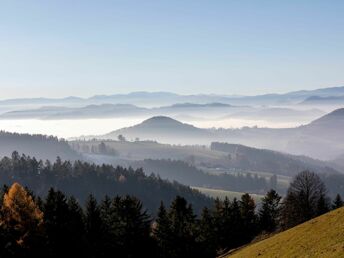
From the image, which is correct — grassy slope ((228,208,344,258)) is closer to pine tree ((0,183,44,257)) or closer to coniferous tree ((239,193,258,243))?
pine tree ((0,183,44,257))

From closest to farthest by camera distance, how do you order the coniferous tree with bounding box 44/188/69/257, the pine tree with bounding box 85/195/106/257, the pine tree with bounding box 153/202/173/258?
the coniferous tree with bounding box 44/188/69/257 → the pine tree with bounding box 85/195/106/257 → the pine tree with bounding box 153/202/173/258

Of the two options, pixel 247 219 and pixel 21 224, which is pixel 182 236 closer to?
pixel 247 219

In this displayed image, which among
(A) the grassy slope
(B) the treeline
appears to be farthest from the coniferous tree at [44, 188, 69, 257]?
(A) the grassy slope

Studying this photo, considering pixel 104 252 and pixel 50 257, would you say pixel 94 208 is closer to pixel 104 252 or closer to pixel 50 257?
pixel 104 252

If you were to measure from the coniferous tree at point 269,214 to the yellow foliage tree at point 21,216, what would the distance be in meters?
65.3

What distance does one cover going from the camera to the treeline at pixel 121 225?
2400 inches

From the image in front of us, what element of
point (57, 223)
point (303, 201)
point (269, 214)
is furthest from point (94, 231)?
point (269, 214)

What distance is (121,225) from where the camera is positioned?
75688 millimetres

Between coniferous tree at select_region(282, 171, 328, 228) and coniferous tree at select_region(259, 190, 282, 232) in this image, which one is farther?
coniferous tree at select_region(259, 190, 282, 232)

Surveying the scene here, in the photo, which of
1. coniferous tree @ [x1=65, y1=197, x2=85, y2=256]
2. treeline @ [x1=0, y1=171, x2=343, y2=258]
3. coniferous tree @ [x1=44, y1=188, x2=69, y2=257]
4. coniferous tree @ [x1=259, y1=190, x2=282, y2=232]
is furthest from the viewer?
coniferous tree @ [x1=259, y1=190, x2=282, y2=232]

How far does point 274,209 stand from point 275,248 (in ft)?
217

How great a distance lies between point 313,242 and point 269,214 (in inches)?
2744

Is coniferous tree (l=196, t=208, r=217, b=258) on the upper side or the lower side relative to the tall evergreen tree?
lower

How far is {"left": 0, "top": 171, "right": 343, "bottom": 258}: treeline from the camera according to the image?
61.0 metres
